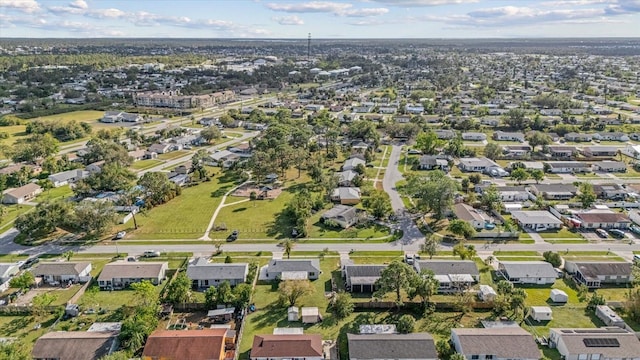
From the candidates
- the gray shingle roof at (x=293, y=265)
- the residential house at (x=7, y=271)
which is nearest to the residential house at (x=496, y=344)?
the gray shingle roof at (x=293, y=265)

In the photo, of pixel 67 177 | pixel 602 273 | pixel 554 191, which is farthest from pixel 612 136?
pixel 67 177

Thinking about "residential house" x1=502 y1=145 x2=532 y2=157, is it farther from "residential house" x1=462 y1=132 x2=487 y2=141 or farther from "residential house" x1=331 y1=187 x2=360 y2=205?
"residential house" x1=331 y1=187 x2=360 y2=205

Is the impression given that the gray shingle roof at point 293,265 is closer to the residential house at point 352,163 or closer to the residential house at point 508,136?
the residential house at point 352,163

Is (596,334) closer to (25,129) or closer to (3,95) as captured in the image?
(25,129)

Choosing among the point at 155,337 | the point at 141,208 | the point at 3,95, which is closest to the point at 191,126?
the point at 141,208

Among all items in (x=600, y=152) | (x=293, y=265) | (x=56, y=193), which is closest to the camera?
(x=293, y=265)

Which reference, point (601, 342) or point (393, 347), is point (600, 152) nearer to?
point (601, 342)

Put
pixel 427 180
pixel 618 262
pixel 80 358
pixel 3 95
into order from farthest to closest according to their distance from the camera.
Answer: pixel 3 95 < pixel 427 180 < pixel 618 262 < pixel 80 358
